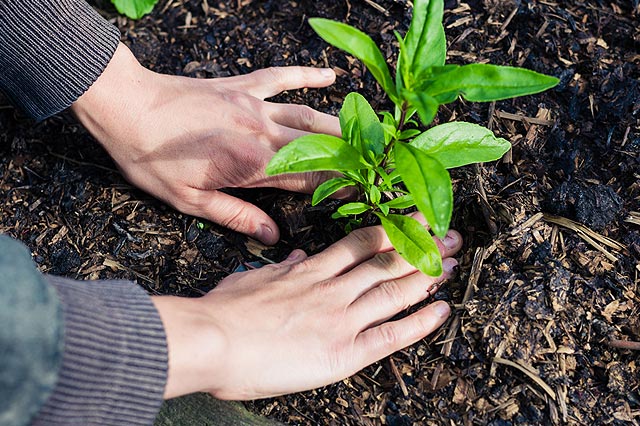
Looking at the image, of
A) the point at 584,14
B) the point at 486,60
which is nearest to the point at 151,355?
the point at 486,60

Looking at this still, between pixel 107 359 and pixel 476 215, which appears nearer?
pixel 107 359

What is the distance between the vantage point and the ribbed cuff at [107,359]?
140 centimetres

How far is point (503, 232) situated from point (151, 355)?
110 centimetres

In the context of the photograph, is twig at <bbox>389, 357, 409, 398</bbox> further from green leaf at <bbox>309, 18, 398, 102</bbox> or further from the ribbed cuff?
green leaf at <bbox>309, 18, 398, 102</bbox>

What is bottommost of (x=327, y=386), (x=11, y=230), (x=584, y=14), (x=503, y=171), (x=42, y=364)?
(x=327, y=386)

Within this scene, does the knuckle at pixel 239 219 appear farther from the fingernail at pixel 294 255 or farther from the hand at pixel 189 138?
the fingernail at pixel 294 255

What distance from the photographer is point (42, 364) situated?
133 cm

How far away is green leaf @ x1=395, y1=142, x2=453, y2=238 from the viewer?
1.42 metres

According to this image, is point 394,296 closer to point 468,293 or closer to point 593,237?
point 468,293

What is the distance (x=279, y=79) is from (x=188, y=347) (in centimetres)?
108

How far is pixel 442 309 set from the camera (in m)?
1.90

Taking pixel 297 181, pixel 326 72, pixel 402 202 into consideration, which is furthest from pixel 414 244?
pixel 326 72

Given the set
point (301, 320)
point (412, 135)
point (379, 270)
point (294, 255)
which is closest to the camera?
point (412, 135)

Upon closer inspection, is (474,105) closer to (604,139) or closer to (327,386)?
(604,139)
